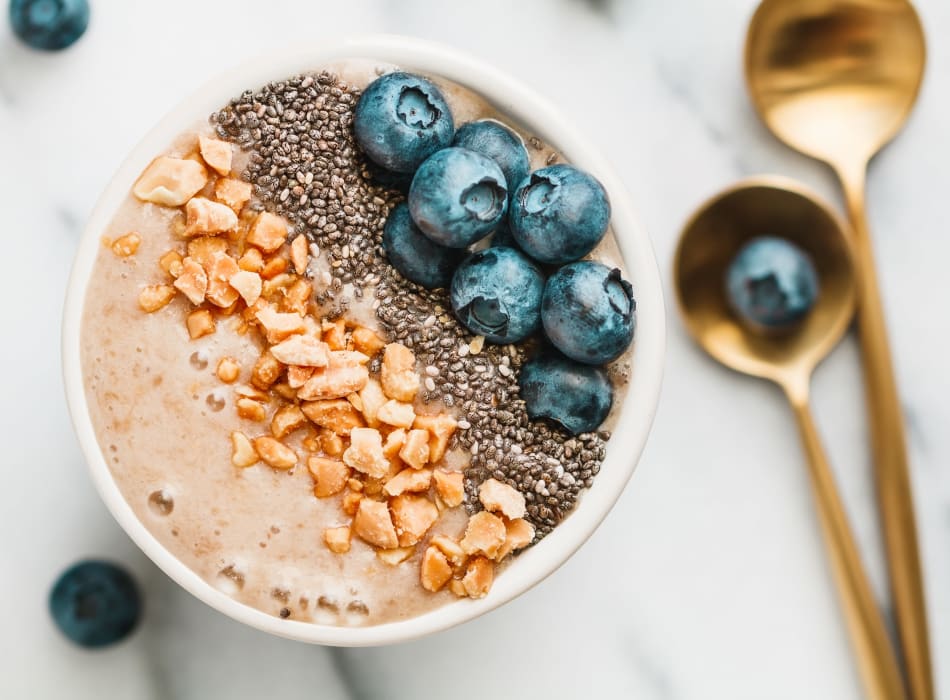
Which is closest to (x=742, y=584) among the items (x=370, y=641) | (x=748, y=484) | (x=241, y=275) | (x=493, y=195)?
(x=748, y=484)

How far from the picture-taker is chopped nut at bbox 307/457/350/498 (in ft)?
3.51

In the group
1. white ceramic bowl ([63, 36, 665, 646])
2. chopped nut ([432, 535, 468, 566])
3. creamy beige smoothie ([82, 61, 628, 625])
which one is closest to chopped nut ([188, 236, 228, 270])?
creamy beige smoothie ([82, 61, 628, 625])

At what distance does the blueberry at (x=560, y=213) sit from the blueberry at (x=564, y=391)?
0.12 m

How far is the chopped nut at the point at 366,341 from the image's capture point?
1.08m

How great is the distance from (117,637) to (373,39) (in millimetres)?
924

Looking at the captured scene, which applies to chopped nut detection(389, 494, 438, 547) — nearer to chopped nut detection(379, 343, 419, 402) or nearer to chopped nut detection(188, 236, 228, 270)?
chopped nut detection(379, 343, 419, 402)

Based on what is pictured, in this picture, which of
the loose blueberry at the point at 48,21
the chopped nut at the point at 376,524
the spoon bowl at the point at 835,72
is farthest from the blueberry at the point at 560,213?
the loose blueberry at the point at 48,21

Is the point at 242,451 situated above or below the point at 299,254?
below

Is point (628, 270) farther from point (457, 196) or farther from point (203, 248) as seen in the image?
point (203, 248)

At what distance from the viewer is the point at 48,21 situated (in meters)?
1.31

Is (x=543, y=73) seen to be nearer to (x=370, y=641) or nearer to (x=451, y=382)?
(x=451, y=382)

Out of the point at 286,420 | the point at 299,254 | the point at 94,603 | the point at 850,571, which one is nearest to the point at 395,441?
the point at 286,420

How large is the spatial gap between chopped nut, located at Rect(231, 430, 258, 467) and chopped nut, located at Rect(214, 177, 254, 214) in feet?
0.86

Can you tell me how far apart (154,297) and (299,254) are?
17cm
